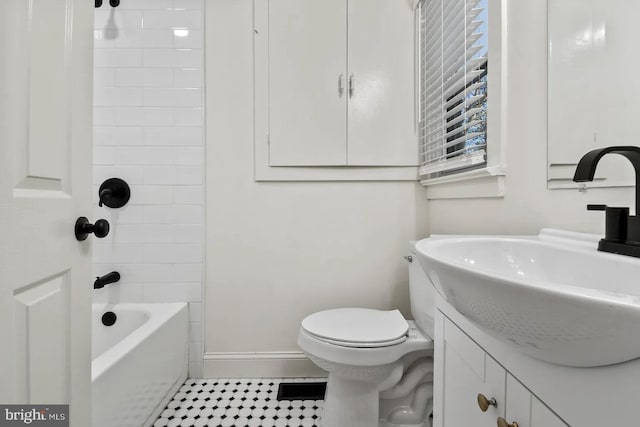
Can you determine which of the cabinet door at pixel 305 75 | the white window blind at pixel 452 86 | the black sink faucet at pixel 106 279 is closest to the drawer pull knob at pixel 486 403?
the white window blind at pixel 452 86

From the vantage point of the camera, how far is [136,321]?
1.53 meters

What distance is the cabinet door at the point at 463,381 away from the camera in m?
0.57

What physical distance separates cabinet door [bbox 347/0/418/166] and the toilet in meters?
0.70

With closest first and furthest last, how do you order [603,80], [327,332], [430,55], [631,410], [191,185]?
[631,410] → [603,80] → [327,332] → [430,55] → [191,185]

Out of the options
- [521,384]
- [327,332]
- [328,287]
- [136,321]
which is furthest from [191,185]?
[521,384]

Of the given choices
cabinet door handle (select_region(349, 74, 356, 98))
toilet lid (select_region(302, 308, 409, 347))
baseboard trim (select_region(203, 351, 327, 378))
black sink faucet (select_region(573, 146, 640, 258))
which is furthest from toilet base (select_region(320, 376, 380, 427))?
cabinet door handle (select_region(349, 74, 356, 98))

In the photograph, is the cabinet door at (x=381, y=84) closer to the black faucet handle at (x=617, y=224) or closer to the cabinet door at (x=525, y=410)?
the black faucet handle at (x=617, y=224)

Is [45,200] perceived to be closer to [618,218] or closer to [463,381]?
[463,381]

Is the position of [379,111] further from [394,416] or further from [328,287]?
[394,416]

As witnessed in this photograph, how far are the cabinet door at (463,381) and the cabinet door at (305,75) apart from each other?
1.11 meters

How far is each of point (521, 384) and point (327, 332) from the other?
765 mm

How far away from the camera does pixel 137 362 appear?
113 cm

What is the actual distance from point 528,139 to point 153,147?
1667 millimetres

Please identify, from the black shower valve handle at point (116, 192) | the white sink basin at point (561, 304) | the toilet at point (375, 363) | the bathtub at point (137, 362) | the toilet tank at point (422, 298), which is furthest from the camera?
the black shower valve handle at point (116, 192)
